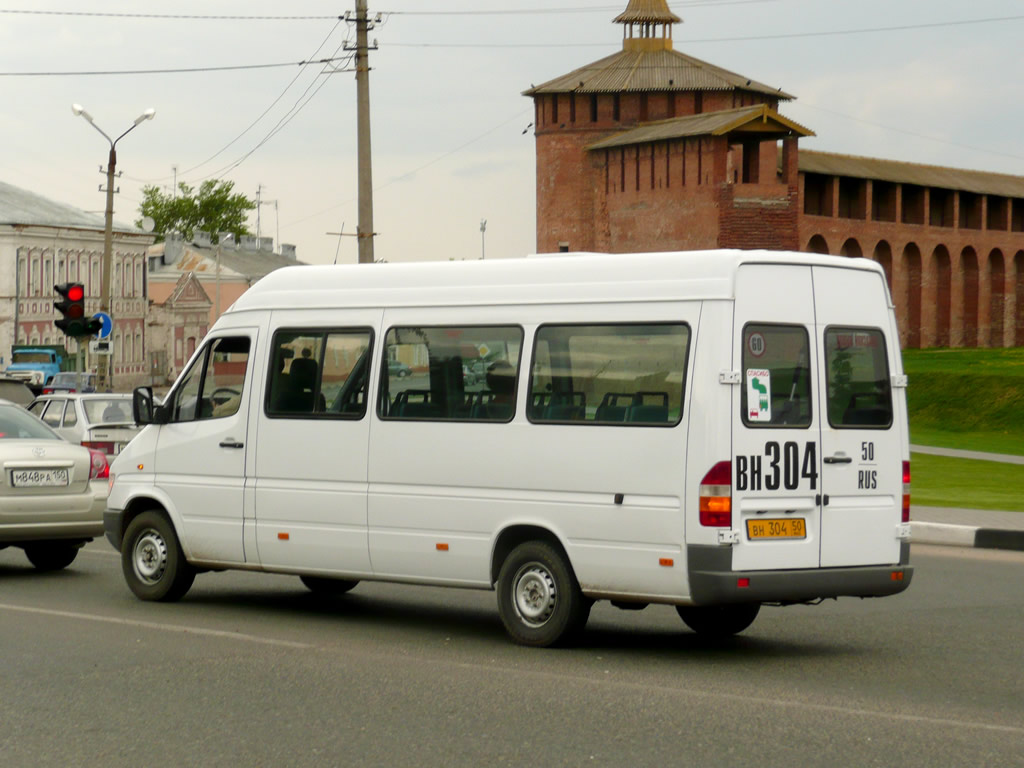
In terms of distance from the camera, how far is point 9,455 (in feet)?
45.7

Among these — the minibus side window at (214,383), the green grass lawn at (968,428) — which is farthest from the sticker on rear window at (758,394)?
the green grass lawn at (968,428)

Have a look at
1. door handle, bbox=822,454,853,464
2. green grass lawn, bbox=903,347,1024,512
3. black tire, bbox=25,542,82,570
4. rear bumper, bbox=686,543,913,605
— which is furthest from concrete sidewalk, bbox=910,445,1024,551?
black tire, bbox=25,542,82,570

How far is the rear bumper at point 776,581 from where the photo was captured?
28.9 feet

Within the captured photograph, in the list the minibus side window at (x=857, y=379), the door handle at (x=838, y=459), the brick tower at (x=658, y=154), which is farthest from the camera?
the brick tower at (x=658, y=154)

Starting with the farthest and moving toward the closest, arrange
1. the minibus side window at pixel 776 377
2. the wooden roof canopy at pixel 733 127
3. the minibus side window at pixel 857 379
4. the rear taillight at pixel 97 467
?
the wooden roof canopy at pixel 733 127
the rear taillight at pixel 97 467
the minibus side window at pixel 857 379
the minibus side window at pixel 776 377

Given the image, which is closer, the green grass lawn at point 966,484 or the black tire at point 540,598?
the black tire at point 540,598

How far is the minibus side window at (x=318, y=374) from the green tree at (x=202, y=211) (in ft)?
403

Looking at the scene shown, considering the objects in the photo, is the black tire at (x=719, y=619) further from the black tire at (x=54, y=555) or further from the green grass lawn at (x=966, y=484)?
the green grass lawn at (x=966, y=484)

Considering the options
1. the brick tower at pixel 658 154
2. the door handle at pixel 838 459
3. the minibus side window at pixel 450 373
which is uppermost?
the brick tower at pixel 658 154

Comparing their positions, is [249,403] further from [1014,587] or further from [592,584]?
[1014,587]

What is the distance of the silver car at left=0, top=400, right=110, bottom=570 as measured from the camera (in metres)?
13.8

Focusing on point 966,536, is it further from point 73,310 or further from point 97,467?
point 73,310

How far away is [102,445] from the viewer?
2225cm

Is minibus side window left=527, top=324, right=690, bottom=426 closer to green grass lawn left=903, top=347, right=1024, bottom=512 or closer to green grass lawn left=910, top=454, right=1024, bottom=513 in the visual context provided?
green grass lawn left=910, top=454, right=1024, bottom=513
